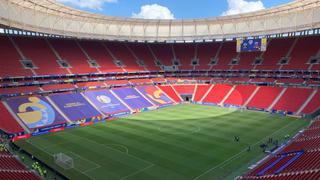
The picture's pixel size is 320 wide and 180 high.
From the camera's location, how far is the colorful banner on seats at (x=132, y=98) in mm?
52856

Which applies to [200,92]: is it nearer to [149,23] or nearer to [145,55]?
[145,55]

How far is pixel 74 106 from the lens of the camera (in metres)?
46.2

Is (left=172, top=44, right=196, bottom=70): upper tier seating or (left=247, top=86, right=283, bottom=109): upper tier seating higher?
(left=172, top=44, right=196, bottom=70): upper tier seating

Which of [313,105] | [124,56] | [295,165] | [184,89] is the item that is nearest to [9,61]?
[124,56]

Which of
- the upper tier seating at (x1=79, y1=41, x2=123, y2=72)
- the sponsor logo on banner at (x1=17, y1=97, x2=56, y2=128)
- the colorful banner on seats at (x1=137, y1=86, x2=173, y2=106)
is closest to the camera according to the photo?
the sponsor logo on banner at (x1=17, y1=97, x2=56, y2=128)

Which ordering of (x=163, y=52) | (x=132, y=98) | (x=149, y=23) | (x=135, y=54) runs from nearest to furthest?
(x=132, y=98) < (x=149, y=23) < (x=135, y=54) < (x=163, y=52)

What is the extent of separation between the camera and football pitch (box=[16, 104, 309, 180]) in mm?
24531

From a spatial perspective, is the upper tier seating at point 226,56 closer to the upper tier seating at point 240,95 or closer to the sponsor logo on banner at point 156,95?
the upper tier seating at point 240,95

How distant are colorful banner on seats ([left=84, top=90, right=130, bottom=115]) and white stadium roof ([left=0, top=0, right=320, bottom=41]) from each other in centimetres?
1315

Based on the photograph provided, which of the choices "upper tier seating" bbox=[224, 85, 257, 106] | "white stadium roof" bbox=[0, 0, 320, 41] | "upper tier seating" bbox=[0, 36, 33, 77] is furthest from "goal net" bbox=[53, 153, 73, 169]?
"upper tier seating" bbox=[224, 85, 257, 106]

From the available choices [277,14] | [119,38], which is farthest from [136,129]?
[277,14]

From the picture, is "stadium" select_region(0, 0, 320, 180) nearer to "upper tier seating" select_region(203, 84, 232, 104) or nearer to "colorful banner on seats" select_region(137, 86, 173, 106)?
"colorful banner on seats" select_region(137, 86, 173, 106)

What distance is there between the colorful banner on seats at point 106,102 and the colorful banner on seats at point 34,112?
8344mm

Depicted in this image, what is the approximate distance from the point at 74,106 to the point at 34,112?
7155mm
